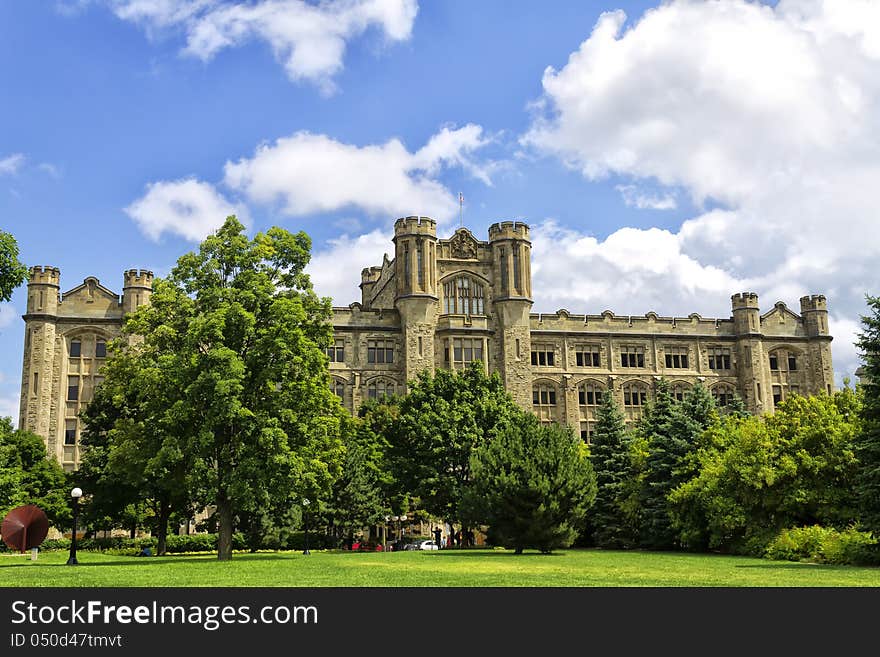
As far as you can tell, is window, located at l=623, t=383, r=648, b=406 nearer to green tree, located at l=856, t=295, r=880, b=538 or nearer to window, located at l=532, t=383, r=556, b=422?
window, located at l=532, t=383, r=556, b=422

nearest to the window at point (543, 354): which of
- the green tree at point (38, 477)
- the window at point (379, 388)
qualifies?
the window at point (379, 388)

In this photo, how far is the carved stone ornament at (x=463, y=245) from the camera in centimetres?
6419

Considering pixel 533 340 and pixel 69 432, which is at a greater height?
pixel 533 340

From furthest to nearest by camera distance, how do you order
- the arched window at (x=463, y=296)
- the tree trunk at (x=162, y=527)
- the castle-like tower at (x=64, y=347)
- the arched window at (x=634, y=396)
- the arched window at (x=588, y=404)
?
the arched window at (x=634, y=396) → the arched window at (x=588, y=404) → the arched window at (x=463, y=296) → the castle-like tower at (x=64, y=347) → the tree trunk at (x=162, y=527)

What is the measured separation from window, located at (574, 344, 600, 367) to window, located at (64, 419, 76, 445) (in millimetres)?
37301

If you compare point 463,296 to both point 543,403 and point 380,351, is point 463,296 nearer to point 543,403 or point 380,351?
point 380,351

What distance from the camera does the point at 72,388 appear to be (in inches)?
2315

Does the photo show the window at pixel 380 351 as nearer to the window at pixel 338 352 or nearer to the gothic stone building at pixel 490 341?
the gothic stone building at pixel 490 341

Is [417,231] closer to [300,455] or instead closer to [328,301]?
[328,301]

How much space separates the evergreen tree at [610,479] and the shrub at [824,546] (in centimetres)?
1203

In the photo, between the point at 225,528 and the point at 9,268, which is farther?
the point at 225,528

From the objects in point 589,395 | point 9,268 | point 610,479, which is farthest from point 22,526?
point 589,395

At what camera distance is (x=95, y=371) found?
59188mm

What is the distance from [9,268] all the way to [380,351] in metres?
41.5
